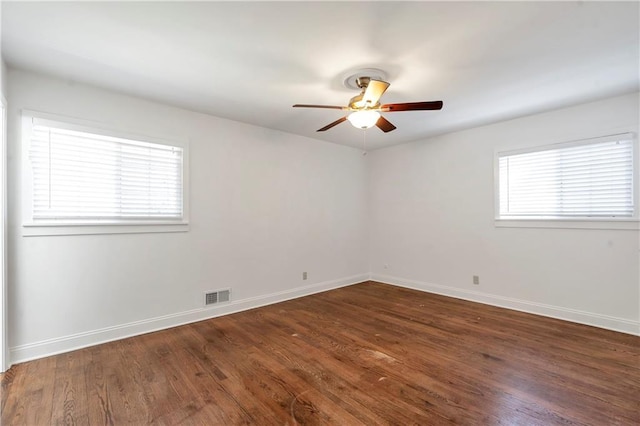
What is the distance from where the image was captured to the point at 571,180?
11.4 feet

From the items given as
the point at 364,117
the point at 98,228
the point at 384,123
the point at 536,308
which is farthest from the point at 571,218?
the point at 98,228

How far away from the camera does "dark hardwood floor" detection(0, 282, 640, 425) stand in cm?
184

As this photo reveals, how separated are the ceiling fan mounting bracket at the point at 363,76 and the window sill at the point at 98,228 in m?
2.45

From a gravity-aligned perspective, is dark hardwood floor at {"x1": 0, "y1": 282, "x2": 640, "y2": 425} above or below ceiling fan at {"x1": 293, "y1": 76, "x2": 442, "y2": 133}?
A: below

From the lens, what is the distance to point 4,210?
2.33 meters

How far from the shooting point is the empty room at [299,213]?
191 centimetres

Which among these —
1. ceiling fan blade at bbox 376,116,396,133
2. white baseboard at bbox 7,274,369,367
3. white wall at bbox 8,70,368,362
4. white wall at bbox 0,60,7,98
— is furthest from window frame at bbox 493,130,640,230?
white wall at bbox 0,60,7,98

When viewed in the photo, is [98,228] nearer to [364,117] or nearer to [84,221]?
[84,221]

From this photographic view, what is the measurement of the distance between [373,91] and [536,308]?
349 cm

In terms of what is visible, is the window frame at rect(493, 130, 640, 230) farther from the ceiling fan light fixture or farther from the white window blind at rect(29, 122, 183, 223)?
the white window blind at rect(29, 122, 183, 223)

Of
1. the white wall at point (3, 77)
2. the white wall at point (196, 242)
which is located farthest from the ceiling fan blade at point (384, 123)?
the white wall at point (3, 77)

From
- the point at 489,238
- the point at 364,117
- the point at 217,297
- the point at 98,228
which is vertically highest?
the point at 364,117

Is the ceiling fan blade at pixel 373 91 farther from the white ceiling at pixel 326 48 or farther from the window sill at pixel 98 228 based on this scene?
the window sill at pixel 98 228

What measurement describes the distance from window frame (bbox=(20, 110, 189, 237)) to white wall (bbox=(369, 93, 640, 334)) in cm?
348
